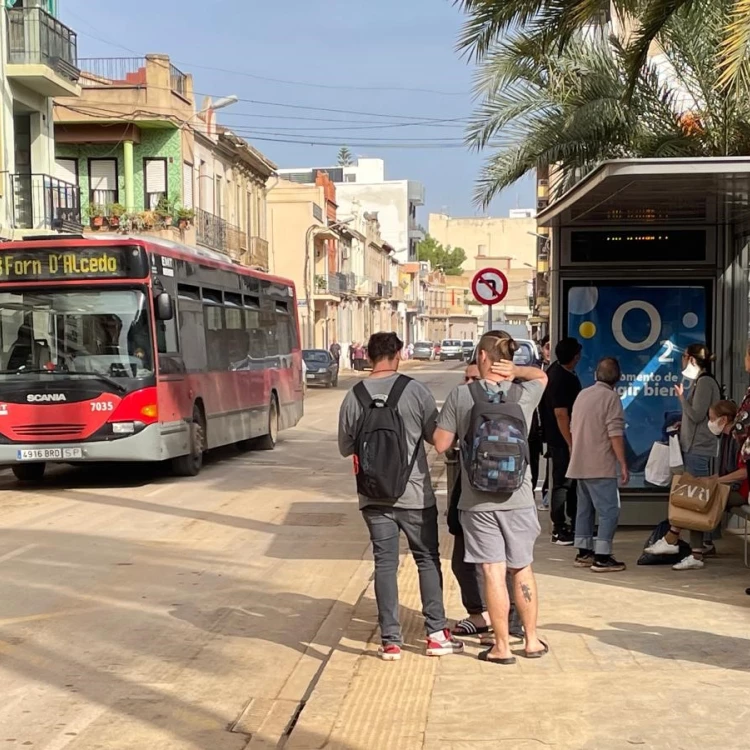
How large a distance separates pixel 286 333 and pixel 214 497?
9.09 meters

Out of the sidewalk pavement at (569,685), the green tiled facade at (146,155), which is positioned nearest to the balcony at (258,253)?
the green tiled facade at (146,155)

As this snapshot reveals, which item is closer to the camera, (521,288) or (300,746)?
(300,746)

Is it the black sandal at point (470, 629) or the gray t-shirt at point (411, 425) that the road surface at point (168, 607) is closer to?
the black sandal at point (470, 629)

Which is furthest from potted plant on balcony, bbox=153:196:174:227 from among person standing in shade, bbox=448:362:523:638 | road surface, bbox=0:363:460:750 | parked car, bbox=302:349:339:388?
person standing in shade, bbox=448:362:523:638

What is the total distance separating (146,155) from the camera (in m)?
39.5

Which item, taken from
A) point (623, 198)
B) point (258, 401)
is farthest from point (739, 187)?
point (258, 401)

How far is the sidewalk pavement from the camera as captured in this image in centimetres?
514

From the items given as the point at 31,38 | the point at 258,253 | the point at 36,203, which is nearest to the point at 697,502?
the point at 36,203

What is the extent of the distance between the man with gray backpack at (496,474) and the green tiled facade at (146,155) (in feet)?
113

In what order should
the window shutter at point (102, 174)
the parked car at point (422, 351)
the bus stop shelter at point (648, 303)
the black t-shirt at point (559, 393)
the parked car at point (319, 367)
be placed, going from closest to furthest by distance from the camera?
the black t-shirt at point (559, 393), the bus stop shelter at point (648, 303), the window shutter at point (102, 174), the parked car at point (319, 367), the parked car at point (422, 351)

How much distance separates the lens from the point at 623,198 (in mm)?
9102

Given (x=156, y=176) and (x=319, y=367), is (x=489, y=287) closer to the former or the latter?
(x=156, y=176)

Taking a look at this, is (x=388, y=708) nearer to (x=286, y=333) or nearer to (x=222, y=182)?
(x=286, y=333)

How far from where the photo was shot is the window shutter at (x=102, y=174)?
38969mm
